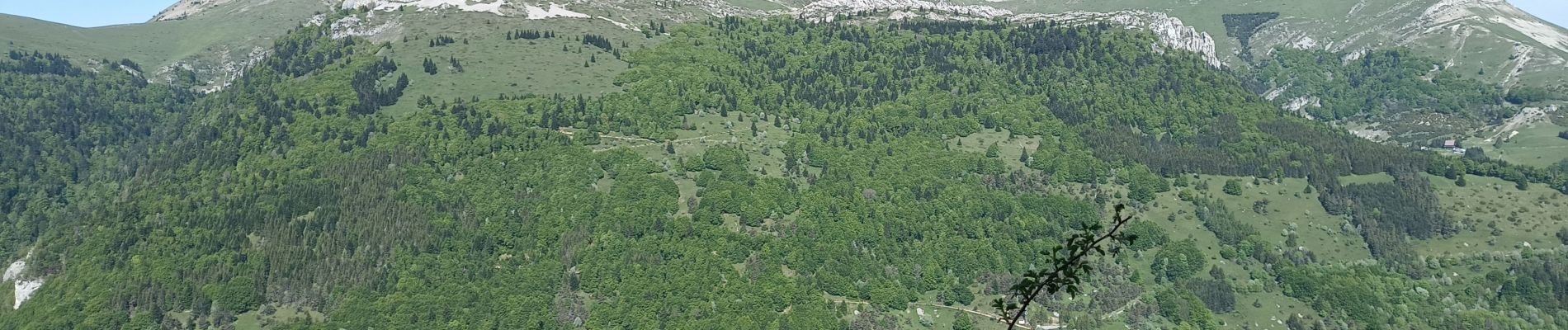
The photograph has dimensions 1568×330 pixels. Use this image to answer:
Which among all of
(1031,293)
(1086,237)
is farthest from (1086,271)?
(1031,293)

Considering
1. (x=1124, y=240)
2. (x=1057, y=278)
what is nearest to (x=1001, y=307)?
(x=1057, y=278)

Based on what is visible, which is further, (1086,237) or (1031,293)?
(1031,293)

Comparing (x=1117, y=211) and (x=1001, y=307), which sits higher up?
(x=1117, y=211)

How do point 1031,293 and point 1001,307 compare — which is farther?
point 1031,293

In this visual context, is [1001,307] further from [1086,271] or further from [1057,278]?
[1086,271]

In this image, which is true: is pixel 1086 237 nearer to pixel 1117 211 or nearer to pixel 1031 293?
pixel 1117 211

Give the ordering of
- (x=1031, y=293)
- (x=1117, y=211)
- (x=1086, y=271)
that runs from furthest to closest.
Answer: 1. (x=1031, y=293)
2. (x=1117, y=211)
3. (x=1086, y=271)

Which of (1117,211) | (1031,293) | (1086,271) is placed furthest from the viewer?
(1031,293)
